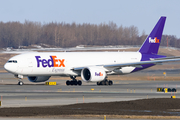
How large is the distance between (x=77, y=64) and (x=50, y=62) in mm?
4269

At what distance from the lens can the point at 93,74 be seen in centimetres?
5038

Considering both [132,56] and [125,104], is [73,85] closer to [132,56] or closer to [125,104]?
[132,56]

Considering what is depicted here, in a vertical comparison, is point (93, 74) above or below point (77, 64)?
below

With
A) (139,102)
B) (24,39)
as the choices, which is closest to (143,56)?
(139,102)

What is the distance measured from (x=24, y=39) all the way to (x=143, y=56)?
13467 centimetres

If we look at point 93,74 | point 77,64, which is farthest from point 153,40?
point 93,74

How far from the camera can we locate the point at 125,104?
28.8 meters

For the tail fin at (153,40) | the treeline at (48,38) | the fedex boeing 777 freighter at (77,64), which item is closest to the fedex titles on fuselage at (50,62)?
the fedex boeing 777 freighter at (77,64)

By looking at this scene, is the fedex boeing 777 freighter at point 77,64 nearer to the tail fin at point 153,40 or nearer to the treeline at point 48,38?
the tail fin at point 153,40

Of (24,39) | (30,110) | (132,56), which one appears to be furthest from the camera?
(24,39)

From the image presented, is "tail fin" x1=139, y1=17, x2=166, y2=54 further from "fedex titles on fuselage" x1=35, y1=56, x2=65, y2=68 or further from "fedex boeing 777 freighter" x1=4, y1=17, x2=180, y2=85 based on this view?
"fedex titles on fuselage" x1=35, y1=56, x2=65, y2=68

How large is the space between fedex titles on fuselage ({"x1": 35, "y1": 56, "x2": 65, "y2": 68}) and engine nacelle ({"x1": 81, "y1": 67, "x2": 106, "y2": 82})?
3.19 m

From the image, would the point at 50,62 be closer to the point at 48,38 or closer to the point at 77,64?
the point at 77,64

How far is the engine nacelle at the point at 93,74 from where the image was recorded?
165 feet
